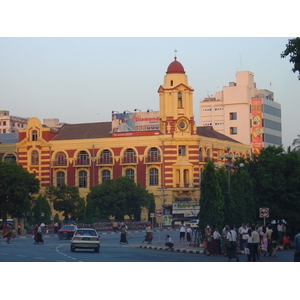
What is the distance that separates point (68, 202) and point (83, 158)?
1306 cm

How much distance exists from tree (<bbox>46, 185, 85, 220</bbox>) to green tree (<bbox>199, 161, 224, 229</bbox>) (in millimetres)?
43859

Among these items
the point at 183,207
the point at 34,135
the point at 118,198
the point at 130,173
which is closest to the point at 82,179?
the point at 130,173

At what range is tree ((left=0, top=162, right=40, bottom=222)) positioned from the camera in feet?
239

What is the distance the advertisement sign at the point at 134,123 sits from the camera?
94.1 metres

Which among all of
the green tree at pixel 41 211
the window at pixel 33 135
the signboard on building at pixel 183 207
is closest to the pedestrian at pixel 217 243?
the green tree at pixel 41 211

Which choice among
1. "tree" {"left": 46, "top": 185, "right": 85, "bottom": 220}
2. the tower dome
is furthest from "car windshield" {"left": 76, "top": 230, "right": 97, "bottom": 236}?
the tower dome

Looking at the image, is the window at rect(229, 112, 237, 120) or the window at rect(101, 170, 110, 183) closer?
the window at rect(101, 170, 110, 183)

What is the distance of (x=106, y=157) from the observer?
97.1 metres

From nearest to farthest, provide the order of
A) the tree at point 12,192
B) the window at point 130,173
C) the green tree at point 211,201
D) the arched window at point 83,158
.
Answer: the green tree at point 211,201 → the tree at point 12,192 → the window at point 130,173 → the arched window at point 83,158

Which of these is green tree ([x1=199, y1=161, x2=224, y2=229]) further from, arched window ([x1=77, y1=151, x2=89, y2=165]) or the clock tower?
arched window ([x1=77, y1=151, x2=89, y2=165])

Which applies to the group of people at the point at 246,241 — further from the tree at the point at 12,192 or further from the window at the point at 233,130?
the window at the point at 233,130

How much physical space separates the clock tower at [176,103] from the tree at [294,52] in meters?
61.7

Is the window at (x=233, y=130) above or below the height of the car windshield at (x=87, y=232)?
above

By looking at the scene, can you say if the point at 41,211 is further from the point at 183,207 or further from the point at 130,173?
the point at 183,207
